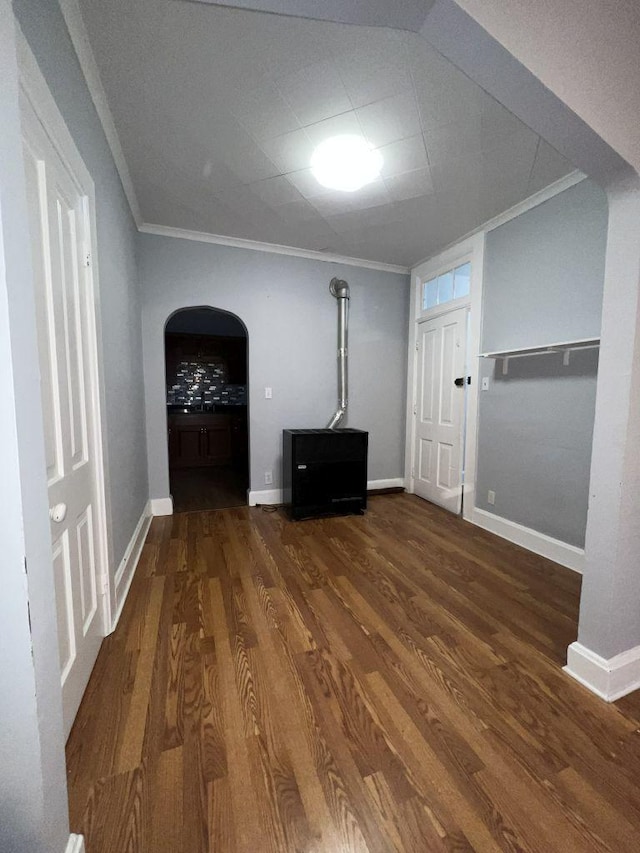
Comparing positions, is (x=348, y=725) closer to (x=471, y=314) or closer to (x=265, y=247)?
(x=471, y=314)

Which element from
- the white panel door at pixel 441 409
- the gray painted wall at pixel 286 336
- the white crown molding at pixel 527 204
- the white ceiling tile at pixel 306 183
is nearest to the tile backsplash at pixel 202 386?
the gray painted wall at pixel 286 336

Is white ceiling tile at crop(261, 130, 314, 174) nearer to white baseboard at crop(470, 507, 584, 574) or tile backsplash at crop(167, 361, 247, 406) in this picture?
white baseboard at crop(470, 507, 584, 574)

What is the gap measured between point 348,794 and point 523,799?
506mm

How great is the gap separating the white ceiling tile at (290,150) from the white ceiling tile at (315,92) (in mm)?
133

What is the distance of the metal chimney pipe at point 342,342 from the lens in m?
3.53

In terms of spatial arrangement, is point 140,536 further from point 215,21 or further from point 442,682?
point 215,21

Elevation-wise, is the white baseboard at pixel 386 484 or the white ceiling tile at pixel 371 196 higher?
the white ceiling tile at pixel 371 196

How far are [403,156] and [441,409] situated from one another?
2179 millimetres

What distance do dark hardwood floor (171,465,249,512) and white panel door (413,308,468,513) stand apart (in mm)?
2050

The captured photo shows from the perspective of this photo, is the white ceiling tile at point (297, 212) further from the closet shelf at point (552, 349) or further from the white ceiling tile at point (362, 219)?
the closet shelf at point (552, 349)

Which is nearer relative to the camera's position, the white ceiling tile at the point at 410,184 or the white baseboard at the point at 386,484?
the white ceiling tile at the point at 410,184

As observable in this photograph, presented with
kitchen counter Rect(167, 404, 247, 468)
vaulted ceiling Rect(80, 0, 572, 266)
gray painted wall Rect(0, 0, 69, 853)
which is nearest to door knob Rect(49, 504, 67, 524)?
gray painted wall Rect(0, 0, 69, 853)

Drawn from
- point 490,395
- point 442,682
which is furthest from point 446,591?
point 490,395

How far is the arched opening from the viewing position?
5.25 metres
